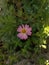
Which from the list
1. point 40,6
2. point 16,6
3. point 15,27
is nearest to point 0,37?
point 15,27

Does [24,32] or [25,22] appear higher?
[25,22]

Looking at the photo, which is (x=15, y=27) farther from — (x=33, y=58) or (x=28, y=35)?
(x=33, y=58)

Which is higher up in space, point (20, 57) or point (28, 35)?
point (28, 35)

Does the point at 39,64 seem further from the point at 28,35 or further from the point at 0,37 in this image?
the point at 0,37

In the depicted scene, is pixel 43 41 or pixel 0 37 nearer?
pixel 43 41

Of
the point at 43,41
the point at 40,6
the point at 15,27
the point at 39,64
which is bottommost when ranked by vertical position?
the point at 39,64

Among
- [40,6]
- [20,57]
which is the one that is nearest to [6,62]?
[20,57]

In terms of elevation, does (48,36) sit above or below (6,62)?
above

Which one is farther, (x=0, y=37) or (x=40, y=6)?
(x=0, y=37)
